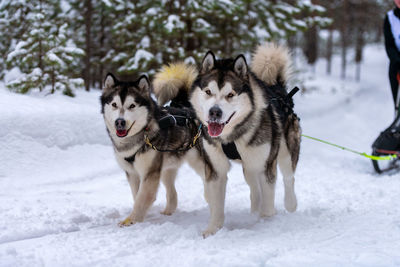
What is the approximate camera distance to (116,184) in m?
5.85

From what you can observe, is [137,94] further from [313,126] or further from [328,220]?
[313,126]

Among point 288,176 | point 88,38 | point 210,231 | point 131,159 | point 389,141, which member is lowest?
point 389,141

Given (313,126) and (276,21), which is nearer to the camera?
(276,21)

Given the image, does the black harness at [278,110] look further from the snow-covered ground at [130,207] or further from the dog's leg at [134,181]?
the dog's leg at [134,181]

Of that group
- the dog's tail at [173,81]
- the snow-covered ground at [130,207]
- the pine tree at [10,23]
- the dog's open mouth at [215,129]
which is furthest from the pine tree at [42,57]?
the dog's open mouth at [215,129]

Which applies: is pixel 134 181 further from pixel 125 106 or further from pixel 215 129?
pixel 215 129

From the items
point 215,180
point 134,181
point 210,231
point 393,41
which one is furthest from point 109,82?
point 393,41

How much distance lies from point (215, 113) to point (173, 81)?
157cm

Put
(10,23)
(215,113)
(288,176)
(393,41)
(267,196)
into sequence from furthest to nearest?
1. (10,23)
2. (393,41)
3. (288,176)
4. (267,196)
5. (215,113)

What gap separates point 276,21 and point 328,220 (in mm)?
9541

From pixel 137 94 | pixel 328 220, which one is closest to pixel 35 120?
pixel 137 94

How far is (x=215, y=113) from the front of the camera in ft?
10.2

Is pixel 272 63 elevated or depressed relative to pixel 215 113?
elevated

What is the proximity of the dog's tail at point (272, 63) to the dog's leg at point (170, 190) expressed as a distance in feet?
5.24
